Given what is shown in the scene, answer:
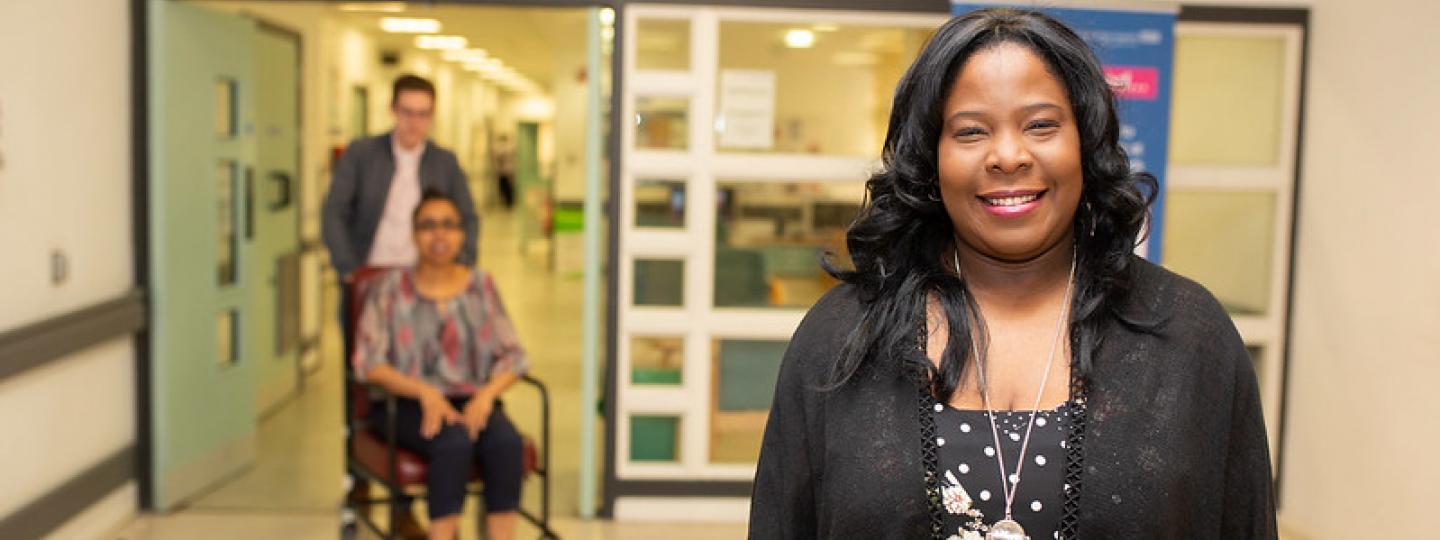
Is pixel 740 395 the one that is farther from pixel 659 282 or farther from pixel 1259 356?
pixel 1259 356

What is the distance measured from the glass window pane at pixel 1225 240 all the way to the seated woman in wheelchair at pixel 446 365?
8.46 ft

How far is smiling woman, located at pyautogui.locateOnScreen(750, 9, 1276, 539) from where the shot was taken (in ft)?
4.80

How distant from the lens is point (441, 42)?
13.8 metres

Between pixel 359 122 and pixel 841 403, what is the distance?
40.8ft

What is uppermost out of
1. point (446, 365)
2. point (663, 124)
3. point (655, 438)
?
point (663, 124)

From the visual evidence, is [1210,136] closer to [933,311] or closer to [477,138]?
[933,311]

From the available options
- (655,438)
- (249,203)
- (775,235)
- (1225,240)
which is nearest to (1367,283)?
(1225,240)

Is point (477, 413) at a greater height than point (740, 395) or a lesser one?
greater

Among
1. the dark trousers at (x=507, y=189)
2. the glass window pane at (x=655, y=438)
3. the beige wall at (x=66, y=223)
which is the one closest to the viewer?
the beige wall at (x=66, y=223)

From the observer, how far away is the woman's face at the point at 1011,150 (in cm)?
148

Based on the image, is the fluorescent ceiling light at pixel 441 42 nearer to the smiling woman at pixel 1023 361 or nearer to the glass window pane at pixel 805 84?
the glass window pane at pixel 805 84

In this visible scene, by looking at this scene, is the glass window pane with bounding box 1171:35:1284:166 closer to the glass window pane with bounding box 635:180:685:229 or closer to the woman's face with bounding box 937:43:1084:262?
the glass window pane with bounding box 635:180:685:229

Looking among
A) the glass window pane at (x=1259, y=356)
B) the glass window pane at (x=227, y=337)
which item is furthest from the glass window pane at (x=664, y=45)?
the glass window pane at (x=1259, y=356)

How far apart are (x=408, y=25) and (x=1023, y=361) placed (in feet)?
33.8
